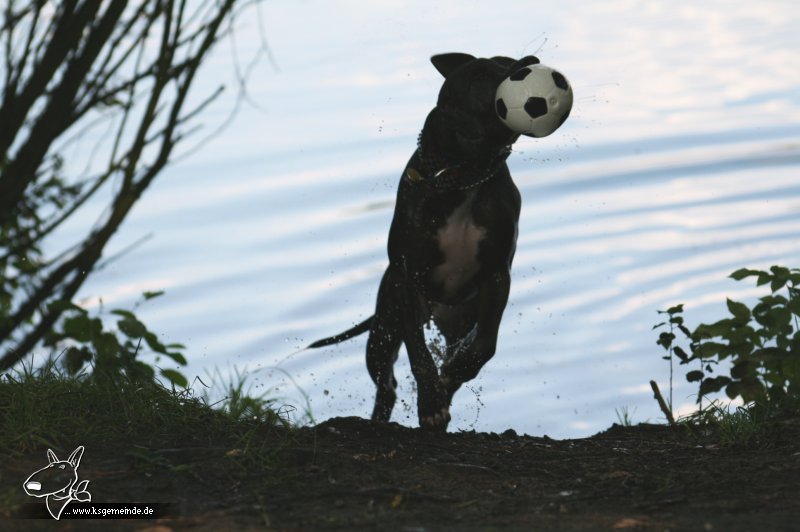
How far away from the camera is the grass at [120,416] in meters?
4.36

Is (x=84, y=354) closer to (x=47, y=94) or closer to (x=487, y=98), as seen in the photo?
(x=47, y=94)

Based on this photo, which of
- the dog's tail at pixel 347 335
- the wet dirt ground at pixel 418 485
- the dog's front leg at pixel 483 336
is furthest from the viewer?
the dog's tail at pixel 347 335

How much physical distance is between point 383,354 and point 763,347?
66.8 inches

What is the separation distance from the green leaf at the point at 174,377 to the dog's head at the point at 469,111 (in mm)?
1354

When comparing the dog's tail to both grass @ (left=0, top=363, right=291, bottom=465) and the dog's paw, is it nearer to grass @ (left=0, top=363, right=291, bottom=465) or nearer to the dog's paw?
the dog's paw

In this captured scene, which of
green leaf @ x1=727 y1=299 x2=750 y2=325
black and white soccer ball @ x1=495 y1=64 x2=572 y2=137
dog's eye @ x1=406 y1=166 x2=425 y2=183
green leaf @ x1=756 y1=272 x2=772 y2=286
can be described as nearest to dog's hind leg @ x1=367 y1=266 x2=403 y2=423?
dog's eye @ x1=406 y1=166 x2=425 y2=183

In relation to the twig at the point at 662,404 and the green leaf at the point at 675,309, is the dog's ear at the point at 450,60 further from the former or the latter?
the twig at the point at 662,404

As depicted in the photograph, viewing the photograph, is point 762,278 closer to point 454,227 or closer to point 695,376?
point 695,376

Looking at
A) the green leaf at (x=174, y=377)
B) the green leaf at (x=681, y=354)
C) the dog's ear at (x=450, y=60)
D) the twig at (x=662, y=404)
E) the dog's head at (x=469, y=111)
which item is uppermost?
the dog's ear at (x=450, y=60)

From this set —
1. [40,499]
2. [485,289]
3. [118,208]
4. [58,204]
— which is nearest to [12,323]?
[118,208]

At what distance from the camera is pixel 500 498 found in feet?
13.4

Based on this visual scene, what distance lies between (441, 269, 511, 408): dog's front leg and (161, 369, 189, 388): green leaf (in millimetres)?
1061

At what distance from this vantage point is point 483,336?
544 cm

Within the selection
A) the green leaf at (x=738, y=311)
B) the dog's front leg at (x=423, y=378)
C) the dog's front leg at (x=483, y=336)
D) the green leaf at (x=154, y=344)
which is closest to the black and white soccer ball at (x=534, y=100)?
the dog's front leg at (x=483, y=336)
